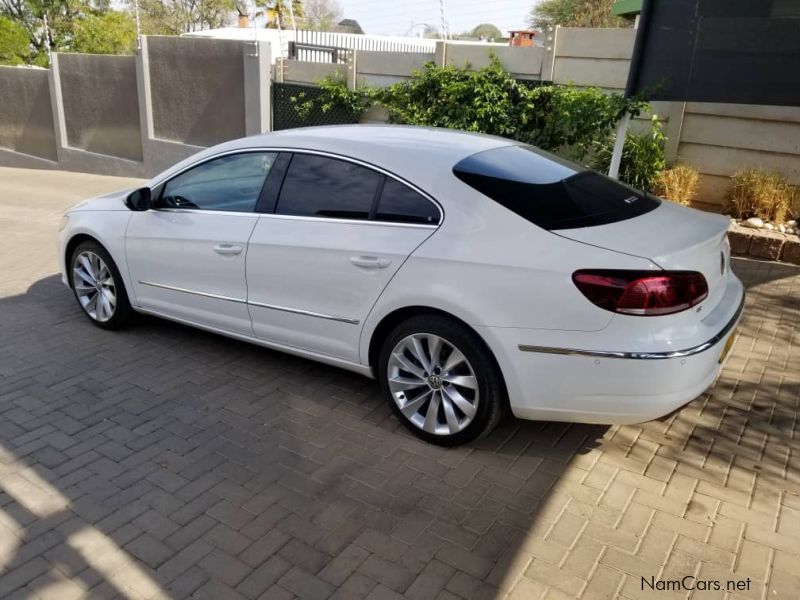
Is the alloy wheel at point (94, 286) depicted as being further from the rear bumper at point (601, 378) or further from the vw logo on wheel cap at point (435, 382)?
the rear bumper at point (601, 378)

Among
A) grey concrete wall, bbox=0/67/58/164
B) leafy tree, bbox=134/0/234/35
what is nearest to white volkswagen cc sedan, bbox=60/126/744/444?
grey concrete wall, bbox=0/67/58/164

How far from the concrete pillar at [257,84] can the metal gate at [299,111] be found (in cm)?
14

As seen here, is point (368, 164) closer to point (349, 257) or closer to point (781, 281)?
point (349, 257)

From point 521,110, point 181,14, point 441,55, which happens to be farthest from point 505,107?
point 181,14

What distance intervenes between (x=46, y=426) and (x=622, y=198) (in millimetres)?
3577

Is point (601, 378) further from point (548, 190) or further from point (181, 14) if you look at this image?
point (181, 14)

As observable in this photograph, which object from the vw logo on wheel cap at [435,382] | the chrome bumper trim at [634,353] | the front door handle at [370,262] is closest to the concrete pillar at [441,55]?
the front door handle at [370,262]

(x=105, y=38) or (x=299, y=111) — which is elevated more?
(x=105, y=38)

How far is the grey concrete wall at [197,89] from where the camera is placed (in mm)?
12180

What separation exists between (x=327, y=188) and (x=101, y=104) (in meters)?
12.8

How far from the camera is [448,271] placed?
3.45 meters

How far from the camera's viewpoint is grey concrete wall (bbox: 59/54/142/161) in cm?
1407

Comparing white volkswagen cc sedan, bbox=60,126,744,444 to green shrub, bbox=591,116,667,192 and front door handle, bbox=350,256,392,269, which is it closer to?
front door handle, bbox=350,256,392,269

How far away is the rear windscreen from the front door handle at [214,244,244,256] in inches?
60.1
